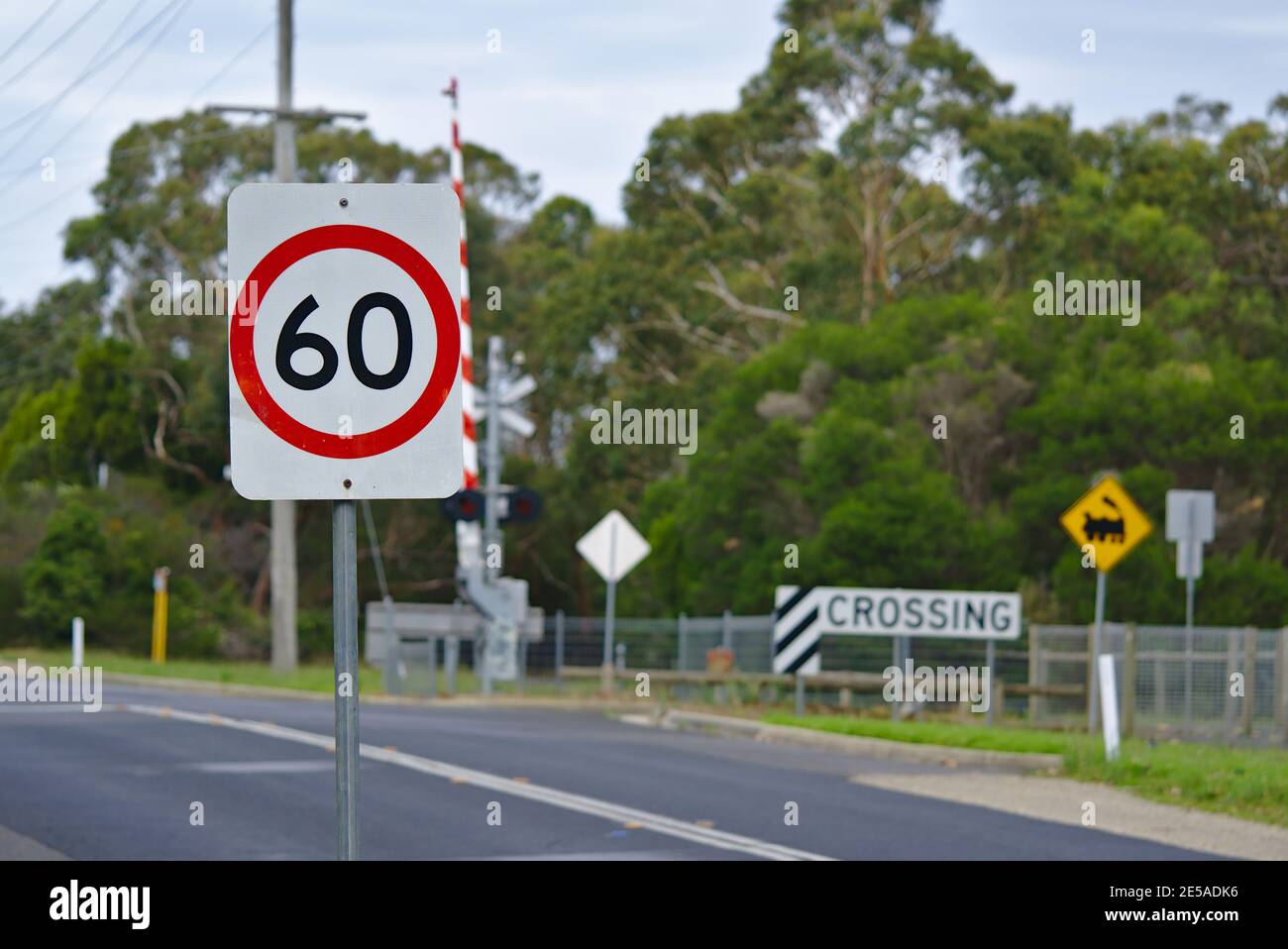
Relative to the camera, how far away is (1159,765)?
51.5 ft

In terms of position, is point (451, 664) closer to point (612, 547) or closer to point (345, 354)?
point (612, 547)

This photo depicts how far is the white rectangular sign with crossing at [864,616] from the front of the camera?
23.3 m

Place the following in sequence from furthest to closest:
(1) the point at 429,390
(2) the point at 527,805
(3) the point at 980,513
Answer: (3) the point at 980,513, (2) the point at 527,805, (1) the point at 429,390

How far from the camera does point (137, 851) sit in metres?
10.3

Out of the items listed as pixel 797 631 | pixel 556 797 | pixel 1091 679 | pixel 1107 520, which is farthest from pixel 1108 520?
pixel 556 797

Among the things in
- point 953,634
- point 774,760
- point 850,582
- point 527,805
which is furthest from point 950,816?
point 850,582

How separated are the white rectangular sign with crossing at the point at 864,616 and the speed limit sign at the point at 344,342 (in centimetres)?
1859

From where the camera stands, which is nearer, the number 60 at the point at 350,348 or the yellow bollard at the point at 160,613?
the number 60 at the point at 350,348

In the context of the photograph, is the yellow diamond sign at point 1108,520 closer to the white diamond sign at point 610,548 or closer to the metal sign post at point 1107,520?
the metal sign post at point 1107,520

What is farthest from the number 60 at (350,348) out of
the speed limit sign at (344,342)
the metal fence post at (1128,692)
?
the metal fence post at (1128,692)

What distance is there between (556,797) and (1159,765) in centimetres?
535

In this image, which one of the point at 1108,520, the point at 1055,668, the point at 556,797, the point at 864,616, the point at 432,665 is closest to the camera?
the point at 556,797

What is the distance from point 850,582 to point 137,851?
84.2 feet
